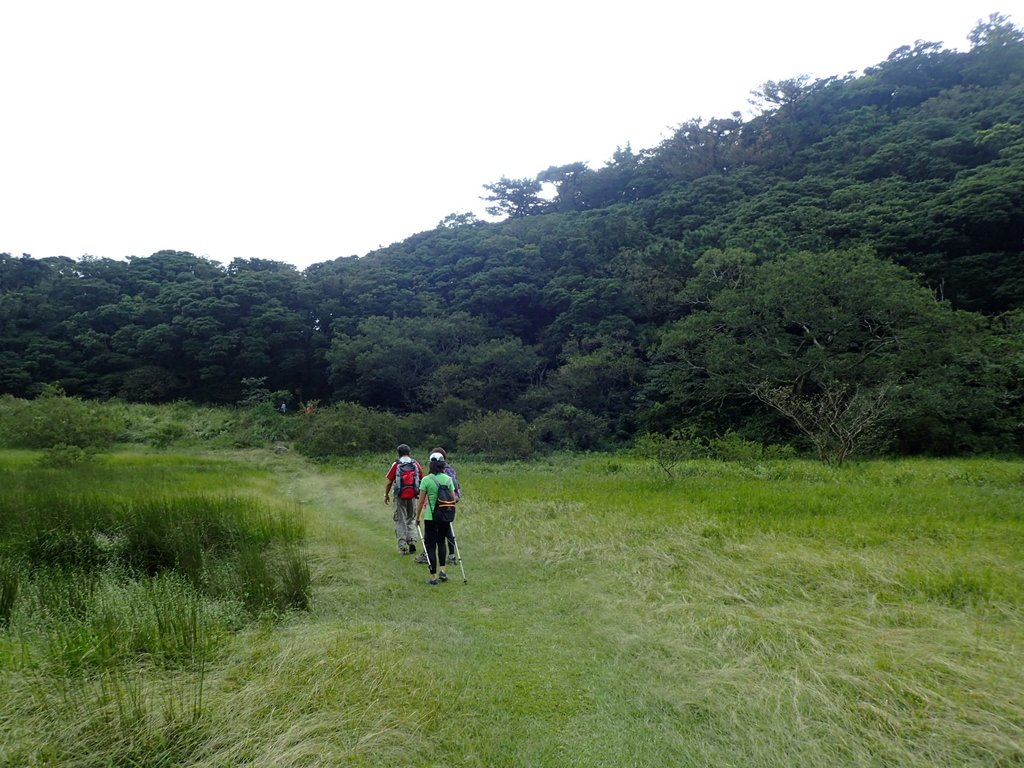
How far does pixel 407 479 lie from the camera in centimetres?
838

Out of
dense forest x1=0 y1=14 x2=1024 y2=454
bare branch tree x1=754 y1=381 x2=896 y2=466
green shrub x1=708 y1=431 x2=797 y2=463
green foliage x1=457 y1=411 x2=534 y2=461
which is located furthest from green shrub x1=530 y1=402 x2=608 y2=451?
bare branch tree x1=754 y1=381 x2=896 y2=466

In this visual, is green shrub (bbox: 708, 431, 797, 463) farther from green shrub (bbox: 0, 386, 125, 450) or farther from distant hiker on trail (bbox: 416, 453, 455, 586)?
green shrub (bbox: 0, 386, 125, 450)

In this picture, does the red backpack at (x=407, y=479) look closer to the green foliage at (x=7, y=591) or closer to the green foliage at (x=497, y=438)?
the green foliage at (x=7, y=591)

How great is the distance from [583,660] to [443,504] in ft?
9.81

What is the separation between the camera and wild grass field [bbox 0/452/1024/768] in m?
2.92

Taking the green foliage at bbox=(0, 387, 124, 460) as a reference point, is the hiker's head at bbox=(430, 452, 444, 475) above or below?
below

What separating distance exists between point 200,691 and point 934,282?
34410 millimetres

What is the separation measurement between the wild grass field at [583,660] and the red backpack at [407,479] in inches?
39.2

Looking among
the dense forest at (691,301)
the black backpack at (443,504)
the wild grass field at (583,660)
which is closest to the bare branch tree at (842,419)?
the dense forest at (691,301)

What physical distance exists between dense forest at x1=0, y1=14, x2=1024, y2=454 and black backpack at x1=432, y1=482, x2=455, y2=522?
1374 centimetres

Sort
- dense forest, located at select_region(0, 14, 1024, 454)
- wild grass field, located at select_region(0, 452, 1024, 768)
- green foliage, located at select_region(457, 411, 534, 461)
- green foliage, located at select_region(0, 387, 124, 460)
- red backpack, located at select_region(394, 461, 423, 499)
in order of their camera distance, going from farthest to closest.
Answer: green foliage, located at select_region(457, 411, 534, 461) → dense forest, located at select_region(0, 14, 1024, 454) → green foliage, located at select_region(0, 387, 124, 460) → red backpack, located at select_region(394, 461, 423, 499) → wild grass field, located at select_region(0, 452, 1024, 768)

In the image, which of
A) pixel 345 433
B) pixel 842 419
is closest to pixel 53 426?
pixel 345 433

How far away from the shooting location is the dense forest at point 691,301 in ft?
72.9

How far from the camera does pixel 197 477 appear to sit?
14.9 metres
